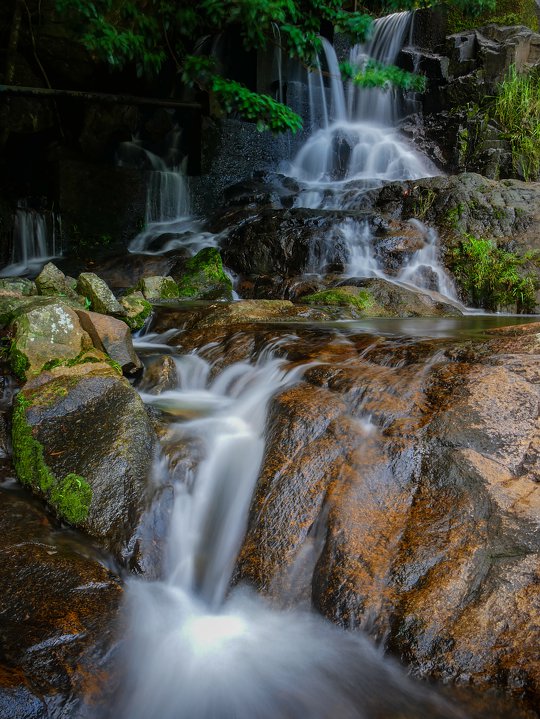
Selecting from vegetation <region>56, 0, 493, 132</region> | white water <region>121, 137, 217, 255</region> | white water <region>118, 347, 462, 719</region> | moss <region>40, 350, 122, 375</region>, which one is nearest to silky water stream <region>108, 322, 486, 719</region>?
white water <region>118, 347, 462, 719</region>

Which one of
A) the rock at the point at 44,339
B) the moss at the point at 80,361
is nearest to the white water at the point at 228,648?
the moss at the point at 80,361

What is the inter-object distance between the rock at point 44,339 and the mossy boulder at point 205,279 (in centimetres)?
412

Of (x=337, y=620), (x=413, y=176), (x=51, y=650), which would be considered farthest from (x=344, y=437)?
(x=413, y=176)

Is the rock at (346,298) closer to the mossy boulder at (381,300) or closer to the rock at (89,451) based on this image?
the mossy boulder at (381,300)

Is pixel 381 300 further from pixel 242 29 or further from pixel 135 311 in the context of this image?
pixel 242 29

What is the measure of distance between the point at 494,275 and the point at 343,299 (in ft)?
9.10

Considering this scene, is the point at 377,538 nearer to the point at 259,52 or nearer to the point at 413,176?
the point at 413,176

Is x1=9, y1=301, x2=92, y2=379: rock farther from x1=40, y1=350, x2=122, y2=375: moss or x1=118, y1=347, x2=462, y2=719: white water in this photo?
x1=118, y1=347, x2=462, y2=719: white water

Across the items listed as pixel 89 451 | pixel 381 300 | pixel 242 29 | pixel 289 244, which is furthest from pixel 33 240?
pixel 89 451

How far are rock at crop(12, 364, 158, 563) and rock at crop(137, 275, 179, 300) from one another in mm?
4182

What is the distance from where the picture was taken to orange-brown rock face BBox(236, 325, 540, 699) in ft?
6.84

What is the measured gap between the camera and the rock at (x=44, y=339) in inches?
146

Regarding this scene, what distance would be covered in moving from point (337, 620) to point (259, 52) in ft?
47.0

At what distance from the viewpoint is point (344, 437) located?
9.57ft
